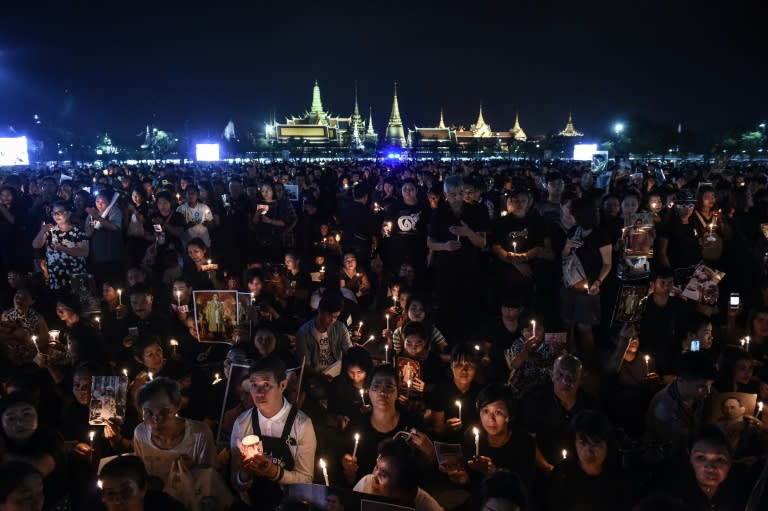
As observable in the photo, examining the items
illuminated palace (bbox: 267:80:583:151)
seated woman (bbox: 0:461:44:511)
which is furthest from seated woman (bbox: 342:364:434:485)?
illuminated palace (bbox: 267:80:583:151)

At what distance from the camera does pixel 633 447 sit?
421 cm

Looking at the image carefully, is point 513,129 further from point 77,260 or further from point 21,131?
point 77,260

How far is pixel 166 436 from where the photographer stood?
149 inches

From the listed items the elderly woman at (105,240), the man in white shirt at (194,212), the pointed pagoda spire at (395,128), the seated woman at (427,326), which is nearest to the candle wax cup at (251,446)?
the seated woman at (427,326)

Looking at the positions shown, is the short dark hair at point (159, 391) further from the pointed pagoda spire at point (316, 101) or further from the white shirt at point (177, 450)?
the pointed pagoda spire at point (316, 101)

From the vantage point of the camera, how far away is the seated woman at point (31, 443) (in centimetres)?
375

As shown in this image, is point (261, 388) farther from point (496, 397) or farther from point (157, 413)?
point (496, 397)

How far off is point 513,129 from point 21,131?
482 ft

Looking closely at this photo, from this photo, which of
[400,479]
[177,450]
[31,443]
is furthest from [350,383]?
[31,443]

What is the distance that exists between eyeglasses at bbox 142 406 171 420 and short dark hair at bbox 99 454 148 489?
53 centimetres

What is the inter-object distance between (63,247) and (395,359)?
5489mm

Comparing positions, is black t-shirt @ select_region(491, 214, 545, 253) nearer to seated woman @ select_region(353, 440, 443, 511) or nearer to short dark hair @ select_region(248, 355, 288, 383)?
short dark hair @ select_region(248, 355, 288, 383)

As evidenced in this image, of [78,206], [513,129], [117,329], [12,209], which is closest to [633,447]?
[117,329]

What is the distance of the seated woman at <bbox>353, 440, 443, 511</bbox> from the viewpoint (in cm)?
329
